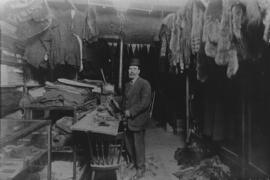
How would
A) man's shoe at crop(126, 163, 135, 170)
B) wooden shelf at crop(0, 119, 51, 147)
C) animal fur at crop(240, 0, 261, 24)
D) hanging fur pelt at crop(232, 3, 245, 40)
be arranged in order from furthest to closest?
1. man's shoe at crop(126, 163, 135, 170)
2. hanging fur pelt at crop(232, 3, 245, 40)
3. animal fur at crop(240, 0, 261, 24)
4. wooden shelf at crop(0, 119, 51, 147)

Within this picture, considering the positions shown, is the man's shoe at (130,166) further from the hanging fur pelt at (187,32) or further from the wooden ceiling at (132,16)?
the wooden ceiling at (132,16)

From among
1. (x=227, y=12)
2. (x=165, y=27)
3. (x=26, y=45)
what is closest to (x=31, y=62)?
(x=26, y=45)

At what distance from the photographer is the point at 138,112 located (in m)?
5.45

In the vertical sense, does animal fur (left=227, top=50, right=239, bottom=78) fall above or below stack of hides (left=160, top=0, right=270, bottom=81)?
below

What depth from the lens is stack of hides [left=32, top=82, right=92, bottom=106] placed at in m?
5.15

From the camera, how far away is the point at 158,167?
576cm

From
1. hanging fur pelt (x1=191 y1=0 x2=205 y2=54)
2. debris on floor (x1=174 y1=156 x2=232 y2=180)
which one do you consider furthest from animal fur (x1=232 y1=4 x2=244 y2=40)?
debris on floor (x1=174 y1=156 x2=232 y2=180)

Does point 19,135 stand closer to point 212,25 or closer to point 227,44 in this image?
point 227,44

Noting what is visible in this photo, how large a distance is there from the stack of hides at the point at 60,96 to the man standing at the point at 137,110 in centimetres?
102

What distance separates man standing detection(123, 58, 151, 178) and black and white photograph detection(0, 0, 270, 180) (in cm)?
2

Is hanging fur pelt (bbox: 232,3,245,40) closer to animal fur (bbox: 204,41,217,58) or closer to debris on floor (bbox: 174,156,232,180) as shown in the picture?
animal fur (bbox: 204,41,217,58)

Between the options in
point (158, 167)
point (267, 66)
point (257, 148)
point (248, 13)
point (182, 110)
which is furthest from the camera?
point (182, 110)

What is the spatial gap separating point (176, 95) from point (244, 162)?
17.9 ft

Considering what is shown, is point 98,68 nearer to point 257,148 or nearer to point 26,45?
point 26,45
